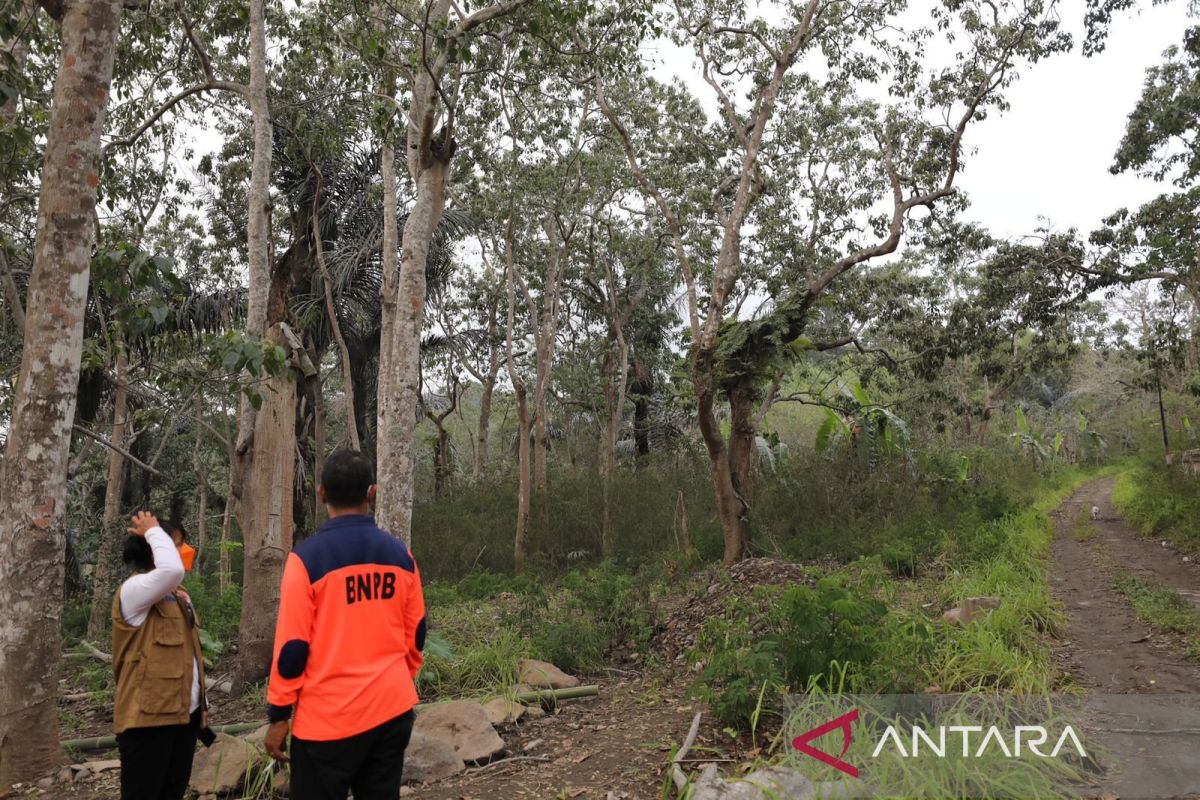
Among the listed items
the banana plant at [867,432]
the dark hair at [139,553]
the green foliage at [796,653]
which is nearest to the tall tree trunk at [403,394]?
the green foliage at [796,653]

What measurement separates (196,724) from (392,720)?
1.45m

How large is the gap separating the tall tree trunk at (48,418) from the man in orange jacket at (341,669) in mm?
2802

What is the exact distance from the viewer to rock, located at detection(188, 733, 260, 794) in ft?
16.0

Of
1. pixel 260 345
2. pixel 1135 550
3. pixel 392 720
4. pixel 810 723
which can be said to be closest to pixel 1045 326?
pixel 1135 550

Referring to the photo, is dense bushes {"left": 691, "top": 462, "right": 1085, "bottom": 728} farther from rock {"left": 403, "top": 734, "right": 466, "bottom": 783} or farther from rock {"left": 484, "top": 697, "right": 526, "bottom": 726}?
rock {"left": 403, "top": 734, "right": 466, "bottom": 783}

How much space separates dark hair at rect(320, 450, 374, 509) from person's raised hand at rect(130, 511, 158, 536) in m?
1.13

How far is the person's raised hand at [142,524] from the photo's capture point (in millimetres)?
3737

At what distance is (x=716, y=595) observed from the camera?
29.9ft

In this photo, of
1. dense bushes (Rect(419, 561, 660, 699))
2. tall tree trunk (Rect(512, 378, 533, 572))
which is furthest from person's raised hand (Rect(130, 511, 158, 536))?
tall tree trunk (Rect(512, 378, 533, 572))

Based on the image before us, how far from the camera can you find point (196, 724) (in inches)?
154

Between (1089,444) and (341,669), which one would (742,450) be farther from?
(1089,444)

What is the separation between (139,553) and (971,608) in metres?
6.47

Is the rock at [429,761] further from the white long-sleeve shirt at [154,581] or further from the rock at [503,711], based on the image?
the white long-sleeve shirt at [154,581]

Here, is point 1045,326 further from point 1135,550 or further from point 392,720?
point 392,720
